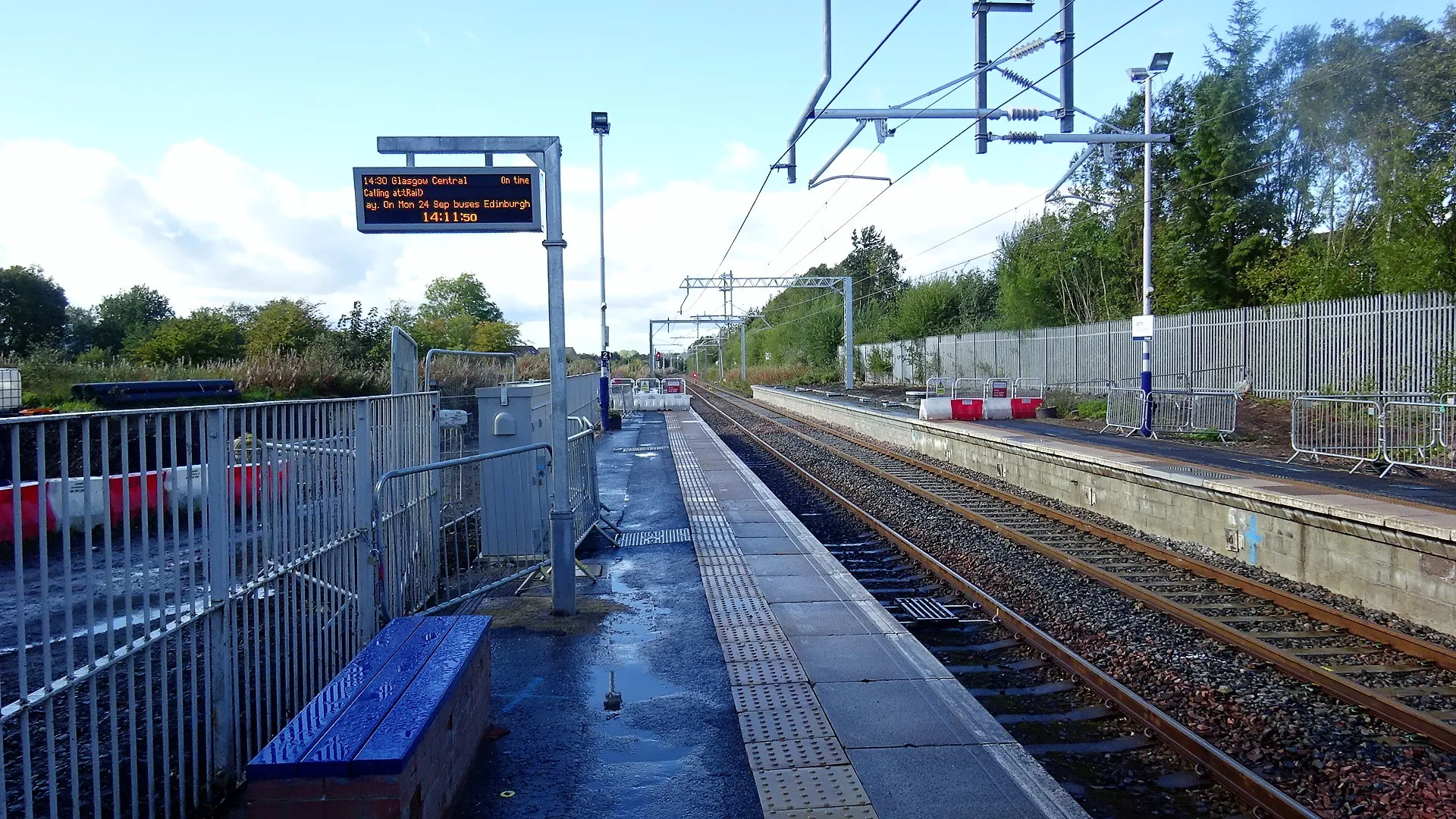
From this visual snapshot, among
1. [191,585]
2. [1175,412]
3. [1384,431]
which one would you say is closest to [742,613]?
[191,585]

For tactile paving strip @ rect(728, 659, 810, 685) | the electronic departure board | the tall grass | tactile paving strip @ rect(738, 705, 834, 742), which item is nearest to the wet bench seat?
tactile paving strip @ rect(738, 705, 834, 742)

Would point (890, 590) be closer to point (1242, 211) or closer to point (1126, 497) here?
point (1126, 497)

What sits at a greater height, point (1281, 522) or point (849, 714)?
point (1281, 522)

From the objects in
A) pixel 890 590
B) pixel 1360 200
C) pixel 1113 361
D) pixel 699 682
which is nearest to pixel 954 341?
pixel 1113 361

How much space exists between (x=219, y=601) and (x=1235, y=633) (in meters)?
6.74

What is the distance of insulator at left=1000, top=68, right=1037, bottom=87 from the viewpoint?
14989 mm

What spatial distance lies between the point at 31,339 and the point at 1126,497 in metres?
50.5

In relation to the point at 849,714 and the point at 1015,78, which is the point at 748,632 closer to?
the point at 849,714

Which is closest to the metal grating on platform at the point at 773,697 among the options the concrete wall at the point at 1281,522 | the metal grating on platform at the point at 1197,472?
the concrete wall at the point at 1281,522

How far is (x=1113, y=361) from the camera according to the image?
102ft

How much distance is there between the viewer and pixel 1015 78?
15.1 m

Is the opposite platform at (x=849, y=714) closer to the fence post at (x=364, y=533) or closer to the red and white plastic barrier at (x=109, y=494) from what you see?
the fence post at (x=364, y=533)

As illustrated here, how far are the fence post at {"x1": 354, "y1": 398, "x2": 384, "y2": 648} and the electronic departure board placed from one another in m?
1.54

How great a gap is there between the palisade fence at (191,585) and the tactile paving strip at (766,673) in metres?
2.46
